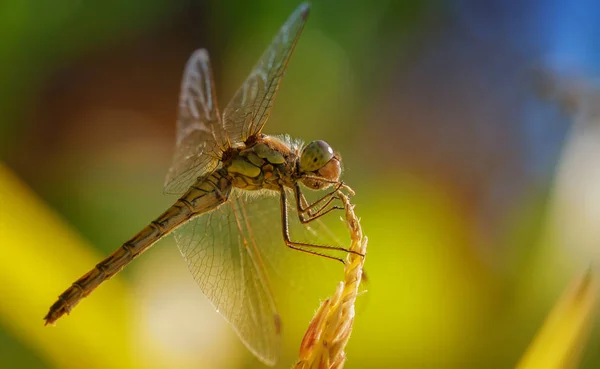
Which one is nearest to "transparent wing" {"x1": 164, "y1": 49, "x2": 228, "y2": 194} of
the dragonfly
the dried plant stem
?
the dragonfly

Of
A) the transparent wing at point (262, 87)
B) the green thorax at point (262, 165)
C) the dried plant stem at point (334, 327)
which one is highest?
the transparent wing at point (262, 87)

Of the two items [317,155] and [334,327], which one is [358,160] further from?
[334,327]

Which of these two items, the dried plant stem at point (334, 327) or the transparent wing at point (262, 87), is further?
the transparent wing at point (262, 87)

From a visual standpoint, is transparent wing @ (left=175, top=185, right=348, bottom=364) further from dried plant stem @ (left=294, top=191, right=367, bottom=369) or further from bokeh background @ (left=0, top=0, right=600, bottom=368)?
dried plant stem @ (left=294, top=191, right=367, bottom=369)

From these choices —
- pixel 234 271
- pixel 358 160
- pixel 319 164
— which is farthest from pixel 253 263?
pixel 358 160

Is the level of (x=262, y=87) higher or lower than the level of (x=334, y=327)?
higher

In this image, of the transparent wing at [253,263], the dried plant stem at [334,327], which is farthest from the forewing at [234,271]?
the dried plant stem at [334,327]

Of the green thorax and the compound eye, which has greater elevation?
the green thorax

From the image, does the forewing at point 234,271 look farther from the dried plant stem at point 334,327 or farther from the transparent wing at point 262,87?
the dried plant stem at point 334,327
